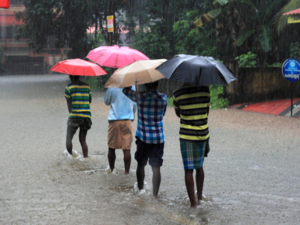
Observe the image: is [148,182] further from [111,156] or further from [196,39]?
[196,39]

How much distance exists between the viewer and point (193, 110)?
170 inches

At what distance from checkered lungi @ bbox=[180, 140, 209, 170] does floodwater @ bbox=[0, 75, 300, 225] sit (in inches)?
21.3

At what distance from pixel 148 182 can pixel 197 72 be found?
88.3 inches

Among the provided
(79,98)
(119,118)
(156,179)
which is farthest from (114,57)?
(156,179)

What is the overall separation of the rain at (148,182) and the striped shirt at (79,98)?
Answer: 0.88m

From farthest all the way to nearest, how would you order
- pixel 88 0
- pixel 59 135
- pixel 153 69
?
pixel 88 0
pixel 59 135
pixel 153 69

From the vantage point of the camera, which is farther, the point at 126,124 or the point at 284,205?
the point at 126,124

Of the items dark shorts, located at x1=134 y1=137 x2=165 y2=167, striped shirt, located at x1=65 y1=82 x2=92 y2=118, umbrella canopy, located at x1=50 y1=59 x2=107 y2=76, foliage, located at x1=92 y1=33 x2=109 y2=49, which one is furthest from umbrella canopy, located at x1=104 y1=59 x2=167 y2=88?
foliage, located at x1=92 y1=33 x2=109 y2=49

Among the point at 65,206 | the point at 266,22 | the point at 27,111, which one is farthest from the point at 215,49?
the point at 65,206

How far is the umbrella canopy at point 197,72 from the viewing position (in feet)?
13.3

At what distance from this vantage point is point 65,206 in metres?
4.64

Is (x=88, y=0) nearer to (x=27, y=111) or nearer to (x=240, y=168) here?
(x=27, y=111)

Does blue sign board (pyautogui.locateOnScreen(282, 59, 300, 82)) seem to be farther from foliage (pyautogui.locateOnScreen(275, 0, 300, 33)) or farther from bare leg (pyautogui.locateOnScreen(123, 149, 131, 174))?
bare leg (pyautogui.locateOnScreen(123, 149, 131, 174))

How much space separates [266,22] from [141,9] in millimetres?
15318
